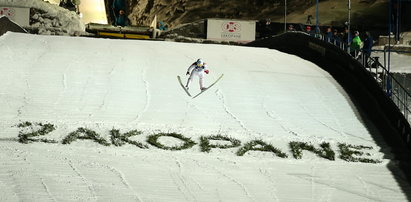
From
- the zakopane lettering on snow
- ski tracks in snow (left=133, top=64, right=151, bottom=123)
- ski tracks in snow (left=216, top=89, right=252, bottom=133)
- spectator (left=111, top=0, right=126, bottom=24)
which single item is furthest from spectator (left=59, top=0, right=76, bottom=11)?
the zakopane lettering on snow

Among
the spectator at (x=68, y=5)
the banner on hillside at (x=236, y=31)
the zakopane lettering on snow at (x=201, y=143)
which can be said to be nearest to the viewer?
the zakopane lettering on snow at (x=201, y=143)

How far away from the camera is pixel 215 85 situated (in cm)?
1586

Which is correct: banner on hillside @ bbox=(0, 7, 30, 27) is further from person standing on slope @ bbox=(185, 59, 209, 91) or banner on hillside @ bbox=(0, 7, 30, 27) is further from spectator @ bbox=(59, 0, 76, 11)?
person standing on slope @ bbox=(185, 59, 209, 91)

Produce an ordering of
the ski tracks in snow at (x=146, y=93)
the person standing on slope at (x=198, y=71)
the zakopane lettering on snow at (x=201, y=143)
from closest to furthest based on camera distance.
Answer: the zakopane lettering on snow at (x=201, y=143) < the ski tracks in snow at (x=146, y=93) < the person standing on slope at (x=198, y=71)

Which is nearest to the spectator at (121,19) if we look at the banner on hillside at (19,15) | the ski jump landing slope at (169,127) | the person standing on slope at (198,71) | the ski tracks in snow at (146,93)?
the banner on hillside at (19,15)

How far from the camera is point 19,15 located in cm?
2552

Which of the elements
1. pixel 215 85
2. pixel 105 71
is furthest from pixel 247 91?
pixel 105 71

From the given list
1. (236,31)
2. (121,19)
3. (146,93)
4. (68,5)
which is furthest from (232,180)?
(68,5)

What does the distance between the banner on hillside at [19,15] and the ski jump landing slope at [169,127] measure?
20.1ft

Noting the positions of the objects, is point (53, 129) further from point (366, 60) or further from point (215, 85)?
point (366, 60)

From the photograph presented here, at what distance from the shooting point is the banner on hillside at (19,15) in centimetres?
2507

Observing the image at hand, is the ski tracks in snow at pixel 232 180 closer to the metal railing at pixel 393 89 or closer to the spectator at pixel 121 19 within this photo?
the metal railing at pixel 393 89

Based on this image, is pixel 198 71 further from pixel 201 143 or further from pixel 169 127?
pixel 201 143

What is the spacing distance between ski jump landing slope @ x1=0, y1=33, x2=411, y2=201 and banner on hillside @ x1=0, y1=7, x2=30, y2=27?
20.1 feet
